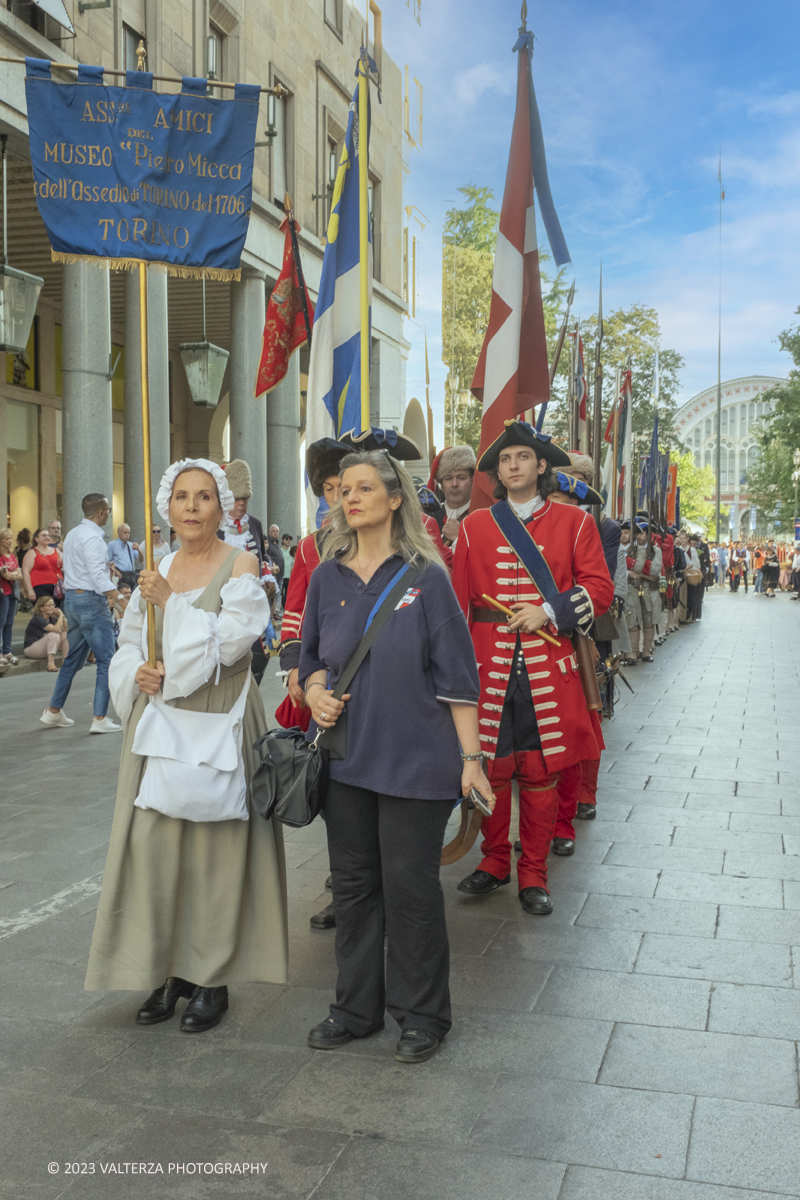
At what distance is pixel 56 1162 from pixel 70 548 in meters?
7.07

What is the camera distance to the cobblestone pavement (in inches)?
111

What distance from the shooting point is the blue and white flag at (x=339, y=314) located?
239 inches

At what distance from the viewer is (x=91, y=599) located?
31.2 ft

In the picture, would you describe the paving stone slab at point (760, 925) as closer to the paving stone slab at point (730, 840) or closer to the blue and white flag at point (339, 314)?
the paving stone slab at point (730, 840)

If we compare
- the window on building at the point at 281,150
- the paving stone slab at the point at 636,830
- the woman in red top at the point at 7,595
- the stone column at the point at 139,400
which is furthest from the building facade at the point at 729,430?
the paving stone slab at the point at 636,830

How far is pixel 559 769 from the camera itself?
4887 mm

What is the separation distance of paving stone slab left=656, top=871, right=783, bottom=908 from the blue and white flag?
8.68ft

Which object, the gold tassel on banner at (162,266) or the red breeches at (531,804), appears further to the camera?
the red breeches at (531,804)

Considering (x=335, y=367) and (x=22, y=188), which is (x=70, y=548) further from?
(x=22, y=188)

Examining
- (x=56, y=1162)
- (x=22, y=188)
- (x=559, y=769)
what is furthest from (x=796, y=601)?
(x=56, y=1162)

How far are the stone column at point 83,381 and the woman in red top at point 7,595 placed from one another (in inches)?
53.9

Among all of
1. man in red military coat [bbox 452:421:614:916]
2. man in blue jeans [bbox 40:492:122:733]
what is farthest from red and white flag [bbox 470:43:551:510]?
man in blue jeans [bbox 40:492:122:733]

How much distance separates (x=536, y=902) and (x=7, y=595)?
10258 millimetres

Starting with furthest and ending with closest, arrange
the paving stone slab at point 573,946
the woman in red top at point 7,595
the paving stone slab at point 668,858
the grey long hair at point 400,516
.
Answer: the woman in red top at point 7,595
the paving stone slab at point 668,858
the paving stone slab at point 573,946
the grey long hair at point 400,516
